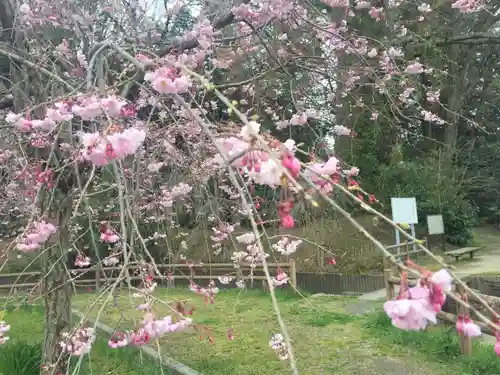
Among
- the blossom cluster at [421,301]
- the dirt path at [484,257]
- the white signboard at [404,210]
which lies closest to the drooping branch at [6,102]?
the blossom cluster at [421,301]

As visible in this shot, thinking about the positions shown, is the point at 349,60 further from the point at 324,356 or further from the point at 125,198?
the point at 125,198

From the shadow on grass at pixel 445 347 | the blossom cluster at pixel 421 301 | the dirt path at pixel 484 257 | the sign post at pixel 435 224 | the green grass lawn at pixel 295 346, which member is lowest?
the dirt path at pixel 484 257

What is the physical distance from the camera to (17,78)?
3.62 m

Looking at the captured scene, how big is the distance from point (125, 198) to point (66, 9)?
2.45 meters

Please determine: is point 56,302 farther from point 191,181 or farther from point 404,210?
point 404,210

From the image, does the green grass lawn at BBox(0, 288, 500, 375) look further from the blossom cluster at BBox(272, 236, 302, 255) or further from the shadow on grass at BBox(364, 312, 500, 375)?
the blossom cluster at BBox(272, 236, 302, 255)

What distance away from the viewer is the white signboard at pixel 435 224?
10656 mm

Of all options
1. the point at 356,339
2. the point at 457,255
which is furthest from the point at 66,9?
the point at 457,255

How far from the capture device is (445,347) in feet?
13.3

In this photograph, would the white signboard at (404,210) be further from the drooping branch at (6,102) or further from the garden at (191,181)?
the drooping branch at (6,102)

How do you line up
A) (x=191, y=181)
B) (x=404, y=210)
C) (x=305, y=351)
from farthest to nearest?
(x=404, y=210) < (x=191, y=181) < (x=305, y=351)

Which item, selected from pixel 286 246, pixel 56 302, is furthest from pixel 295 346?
pixel 56 302

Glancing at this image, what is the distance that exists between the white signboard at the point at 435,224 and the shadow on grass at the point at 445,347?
6.22m

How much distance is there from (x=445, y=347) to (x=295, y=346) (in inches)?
49.6
